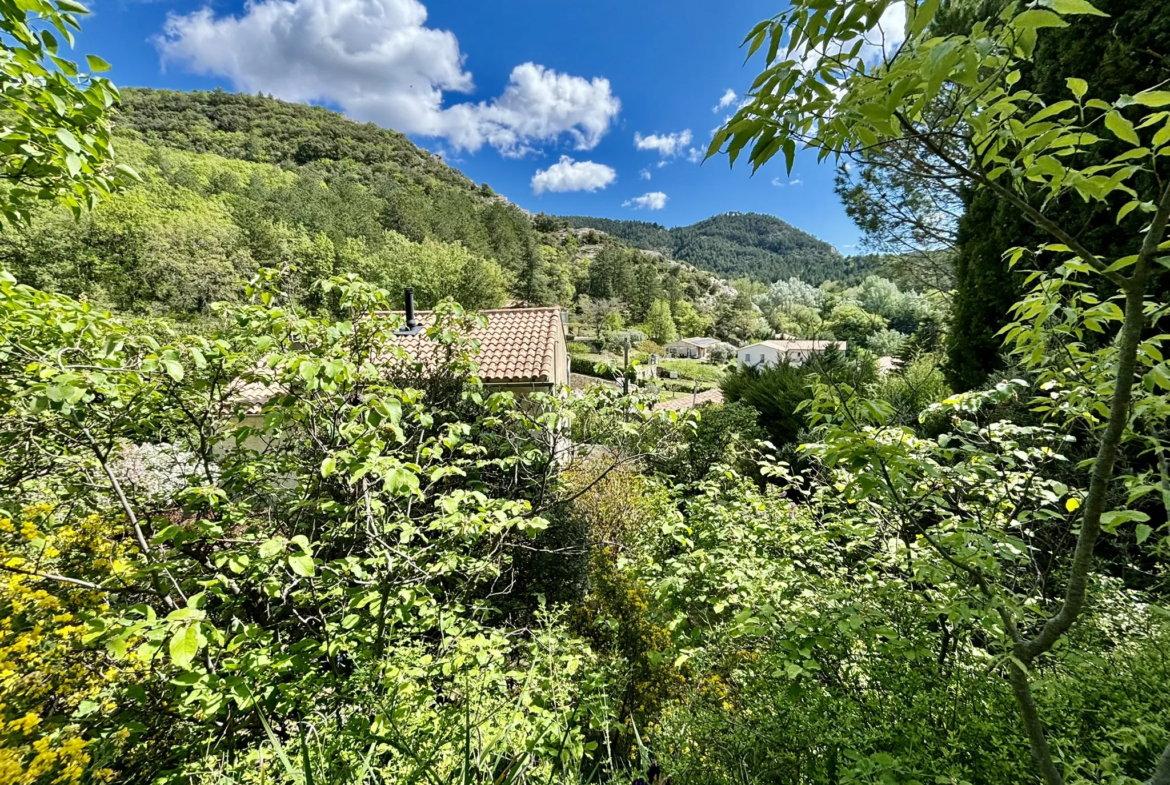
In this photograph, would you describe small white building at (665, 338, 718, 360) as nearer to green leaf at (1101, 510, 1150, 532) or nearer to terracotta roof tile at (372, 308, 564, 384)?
terracotta roof tile at (372, 308, 564, 384)

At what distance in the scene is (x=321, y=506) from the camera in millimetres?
2463

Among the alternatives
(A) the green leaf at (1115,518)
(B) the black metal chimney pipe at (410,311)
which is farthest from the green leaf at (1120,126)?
(B) the black metal chimney pipe at (410,311)

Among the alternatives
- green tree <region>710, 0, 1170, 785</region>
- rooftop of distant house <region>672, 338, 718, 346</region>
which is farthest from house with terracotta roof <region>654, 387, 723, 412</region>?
rooftop of distant house <region>672, 338, 718, 346</region>

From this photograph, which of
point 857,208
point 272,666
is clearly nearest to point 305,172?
point 857,208

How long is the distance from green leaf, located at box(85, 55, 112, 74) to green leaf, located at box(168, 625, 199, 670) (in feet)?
8.14

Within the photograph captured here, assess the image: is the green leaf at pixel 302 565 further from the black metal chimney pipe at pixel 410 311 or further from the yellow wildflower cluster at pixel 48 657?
the black metal chimney pipe at pixel 410 311

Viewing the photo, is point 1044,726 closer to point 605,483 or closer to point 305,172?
point 605,483

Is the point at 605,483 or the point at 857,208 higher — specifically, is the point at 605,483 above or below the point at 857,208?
below

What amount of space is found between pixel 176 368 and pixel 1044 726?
363cm

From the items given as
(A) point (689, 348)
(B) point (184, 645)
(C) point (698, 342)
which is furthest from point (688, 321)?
(B) point (184, 645)

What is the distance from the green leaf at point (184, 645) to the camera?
140 centimetres

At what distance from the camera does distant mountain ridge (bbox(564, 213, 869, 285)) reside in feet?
319

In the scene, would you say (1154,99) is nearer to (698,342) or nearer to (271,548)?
(271,548)

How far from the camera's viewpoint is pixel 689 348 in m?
50.1
